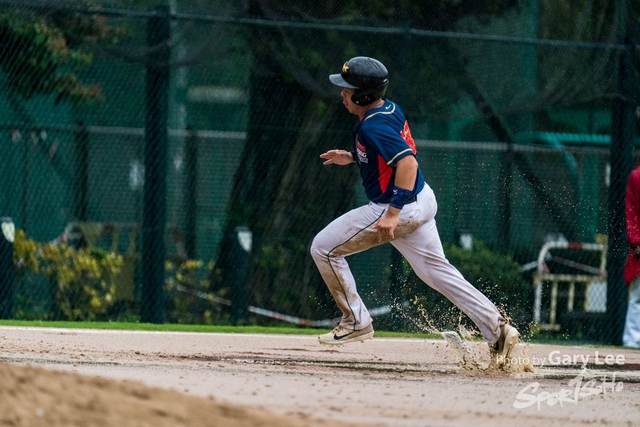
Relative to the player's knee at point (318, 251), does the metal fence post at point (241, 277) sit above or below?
below

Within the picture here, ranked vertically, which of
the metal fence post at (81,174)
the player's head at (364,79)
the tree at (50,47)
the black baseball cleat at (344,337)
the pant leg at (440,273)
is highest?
the tree at (50,47)

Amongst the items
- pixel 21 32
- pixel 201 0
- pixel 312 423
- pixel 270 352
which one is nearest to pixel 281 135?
pixel 201 0

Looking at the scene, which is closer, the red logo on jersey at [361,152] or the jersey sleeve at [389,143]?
the jersey sleeve at [389,143]

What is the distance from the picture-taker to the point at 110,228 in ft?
36.4

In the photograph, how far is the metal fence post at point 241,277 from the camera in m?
10.8

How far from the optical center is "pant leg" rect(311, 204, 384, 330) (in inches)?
279

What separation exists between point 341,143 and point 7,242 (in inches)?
130

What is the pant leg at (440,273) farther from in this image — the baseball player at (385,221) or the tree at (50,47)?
the tree at (50,47)

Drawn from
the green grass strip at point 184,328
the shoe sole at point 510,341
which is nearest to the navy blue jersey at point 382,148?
the shoe sole at point 510,341

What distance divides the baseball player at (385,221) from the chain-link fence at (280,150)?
11.6ft

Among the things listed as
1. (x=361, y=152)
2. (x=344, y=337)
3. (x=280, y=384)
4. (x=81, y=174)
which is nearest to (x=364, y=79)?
(x=361, y=152)

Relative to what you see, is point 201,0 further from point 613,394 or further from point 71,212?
point 613,394

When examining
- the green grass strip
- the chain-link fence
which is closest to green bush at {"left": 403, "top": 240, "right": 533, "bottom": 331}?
the chain-link fence

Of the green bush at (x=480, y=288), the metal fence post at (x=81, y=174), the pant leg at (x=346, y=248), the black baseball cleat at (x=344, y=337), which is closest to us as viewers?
the pant leg at (x=346, y=248)
